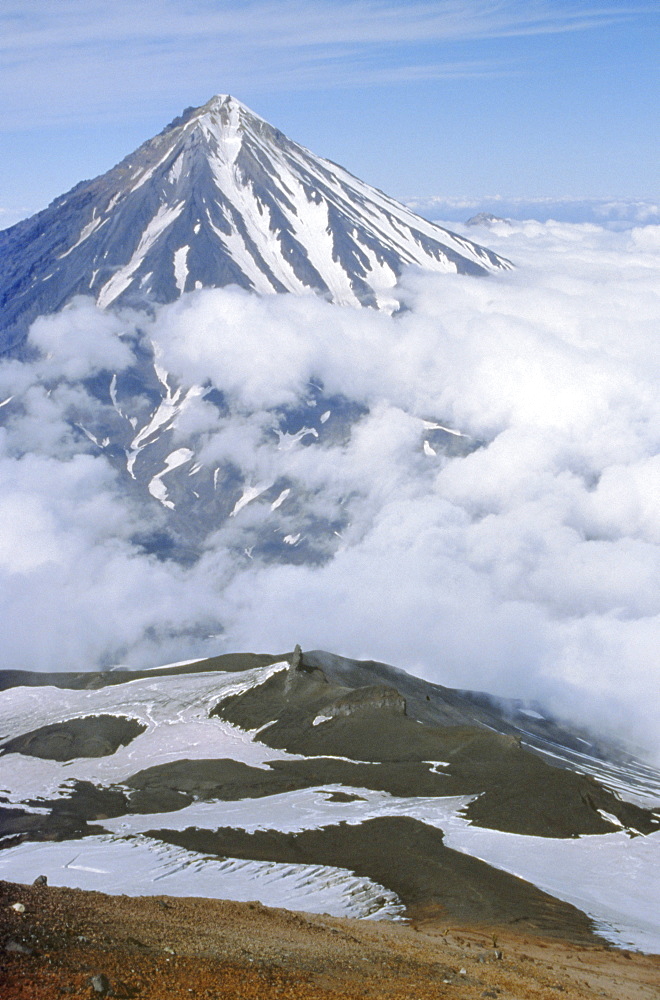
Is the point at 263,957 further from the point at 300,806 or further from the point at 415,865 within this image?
the point at 300,806

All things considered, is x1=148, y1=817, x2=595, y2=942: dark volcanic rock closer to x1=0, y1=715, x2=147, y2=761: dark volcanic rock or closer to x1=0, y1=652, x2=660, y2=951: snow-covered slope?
x1=0, y1=652, x2=660, y2=951: snow-covered slope

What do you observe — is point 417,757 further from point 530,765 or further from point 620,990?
point 620,990

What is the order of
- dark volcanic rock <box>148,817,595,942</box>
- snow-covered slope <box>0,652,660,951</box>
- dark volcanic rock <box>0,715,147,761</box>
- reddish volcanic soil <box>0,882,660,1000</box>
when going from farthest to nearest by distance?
1. dark volcanic rock <box>0,715,147,761</box>
2. snow-covered slope <box>0,652,660,951</box>
3. dark volcanic rock <box>148,817,595,942</box>
4. reddish volcanic soil <box>0,882,660,1000</box>

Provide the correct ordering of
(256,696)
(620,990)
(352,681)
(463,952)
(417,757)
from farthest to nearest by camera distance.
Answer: (352,681)
(256,696)
(417,757)
(463,952)
(620,990)

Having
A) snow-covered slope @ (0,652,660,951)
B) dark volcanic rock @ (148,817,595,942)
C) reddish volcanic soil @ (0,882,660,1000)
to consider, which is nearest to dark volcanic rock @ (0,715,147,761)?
snow-covered slope @ (0,652,660,951)

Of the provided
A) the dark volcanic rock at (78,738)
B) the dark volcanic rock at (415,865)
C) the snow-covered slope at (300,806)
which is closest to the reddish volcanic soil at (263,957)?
the dark volcanic rock at (415,865)

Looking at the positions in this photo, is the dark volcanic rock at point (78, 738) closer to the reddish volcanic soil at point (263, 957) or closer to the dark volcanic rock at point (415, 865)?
the dark volcanic rock at point (415, 865)

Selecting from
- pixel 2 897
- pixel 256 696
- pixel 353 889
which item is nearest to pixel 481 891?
pixel 353 889
